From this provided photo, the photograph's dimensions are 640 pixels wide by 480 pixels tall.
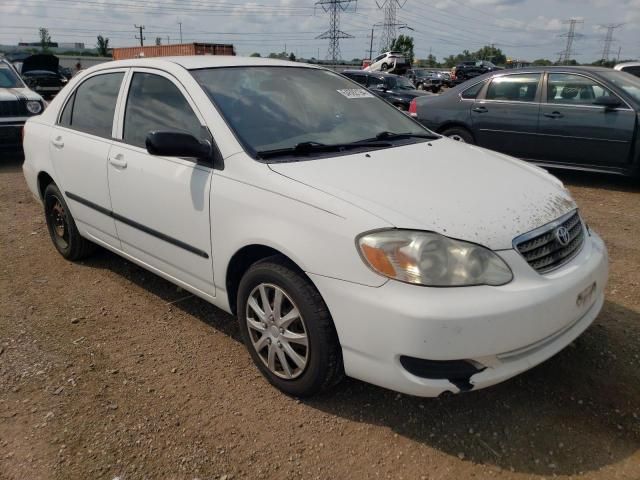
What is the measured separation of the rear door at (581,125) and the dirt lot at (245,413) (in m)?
3.71

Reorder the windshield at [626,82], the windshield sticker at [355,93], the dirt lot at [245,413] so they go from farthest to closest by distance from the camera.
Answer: the windshield at [626,82]
the windshield sticker at [355,93]
the dirt lot at [245,413]

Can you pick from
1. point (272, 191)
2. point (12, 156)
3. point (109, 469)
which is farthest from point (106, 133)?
point (12, 156)

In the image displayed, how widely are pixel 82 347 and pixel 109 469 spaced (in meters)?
1.13

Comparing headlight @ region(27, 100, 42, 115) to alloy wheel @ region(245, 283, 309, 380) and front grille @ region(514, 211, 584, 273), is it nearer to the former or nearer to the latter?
alloy wheel @ region(245, 283, 309, 380)

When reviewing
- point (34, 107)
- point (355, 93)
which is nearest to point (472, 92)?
point (355, 93)

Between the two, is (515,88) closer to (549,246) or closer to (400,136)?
(400,136)

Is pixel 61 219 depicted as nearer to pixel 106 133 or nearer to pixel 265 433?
pixel 106 133

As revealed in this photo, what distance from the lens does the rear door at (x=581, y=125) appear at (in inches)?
261

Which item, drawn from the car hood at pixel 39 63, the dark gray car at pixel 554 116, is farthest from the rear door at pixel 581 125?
the car hood at pixel 39 63

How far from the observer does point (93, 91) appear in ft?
13.2

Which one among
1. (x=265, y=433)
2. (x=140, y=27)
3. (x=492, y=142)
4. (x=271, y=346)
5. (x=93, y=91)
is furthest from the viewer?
(x=140, y=27)

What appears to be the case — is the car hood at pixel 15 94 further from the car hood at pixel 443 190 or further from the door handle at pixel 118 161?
the car hood at pixel 443 190

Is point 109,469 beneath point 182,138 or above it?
beneath

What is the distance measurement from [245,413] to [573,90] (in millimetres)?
6356
